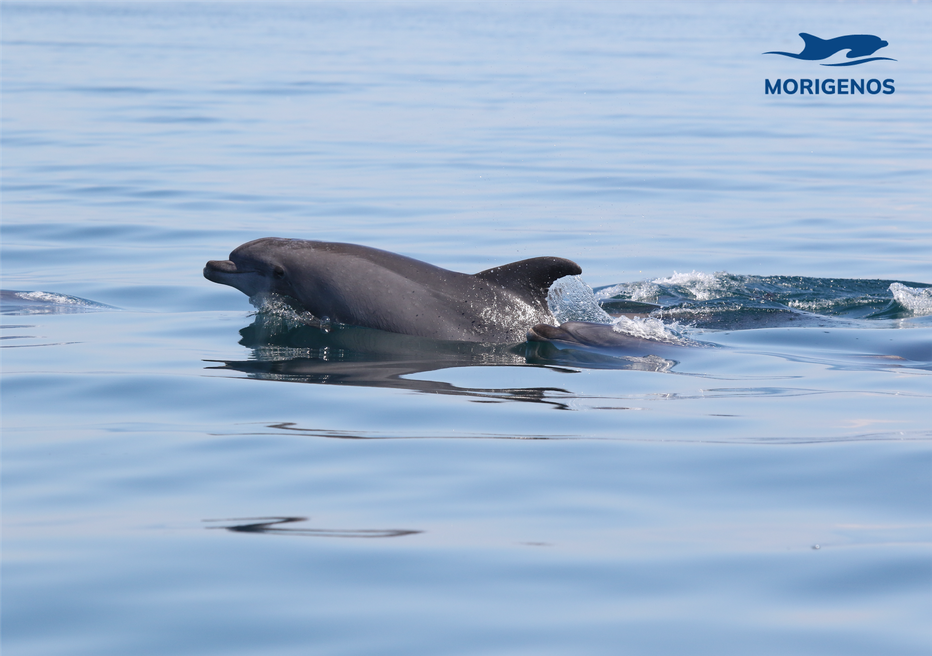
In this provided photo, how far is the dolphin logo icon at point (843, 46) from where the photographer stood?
71938 mm

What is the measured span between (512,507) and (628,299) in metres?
7.72

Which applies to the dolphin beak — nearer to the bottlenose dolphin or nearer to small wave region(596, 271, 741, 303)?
small wave region(596, 271, 741, 303)

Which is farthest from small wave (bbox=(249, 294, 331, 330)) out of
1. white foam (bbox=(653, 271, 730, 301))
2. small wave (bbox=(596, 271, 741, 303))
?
white foam (bbox=(653, 271, 730, 301))

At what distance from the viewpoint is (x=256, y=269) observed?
11.2m

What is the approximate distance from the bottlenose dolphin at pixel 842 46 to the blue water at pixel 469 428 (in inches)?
1994

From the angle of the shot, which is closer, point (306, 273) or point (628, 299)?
point (306, 273)

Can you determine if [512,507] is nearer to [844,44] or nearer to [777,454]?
[777,454]

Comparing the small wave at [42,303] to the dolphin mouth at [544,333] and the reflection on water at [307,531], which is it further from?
the reflection on water at [307,531]

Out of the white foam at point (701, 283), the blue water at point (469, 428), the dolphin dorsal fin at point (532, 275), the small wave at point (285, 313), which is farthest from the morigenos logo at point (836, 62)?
the small wave at point (285, 313)

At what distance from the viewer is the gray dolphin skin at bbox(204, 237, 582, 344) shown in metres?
10.7

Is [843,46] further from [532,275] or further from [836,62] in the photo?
[532,275]

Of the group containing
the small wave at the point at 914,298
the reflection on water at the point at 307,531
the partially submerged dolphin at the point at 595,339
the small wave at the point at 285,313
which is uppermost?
the small wave at the point at 914,298

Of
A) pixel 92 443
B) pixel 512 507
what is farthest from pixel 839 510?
pixel 92 443

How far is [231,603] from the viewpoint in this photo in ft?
16.4
